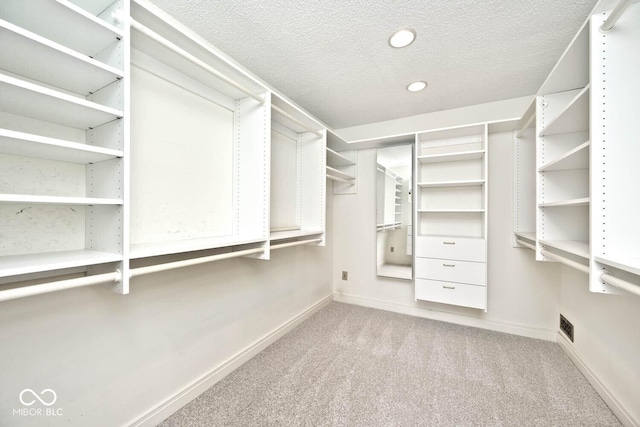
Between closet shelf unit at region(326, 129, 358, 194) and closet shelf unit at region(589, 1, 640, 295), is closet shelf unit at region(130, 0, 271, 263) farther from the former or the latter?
closet shelf unit at region(589, 1, 640, 295)

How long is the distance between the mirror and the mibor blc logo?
280 cm

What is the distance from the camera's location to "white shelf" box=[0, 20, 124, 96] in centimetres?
78

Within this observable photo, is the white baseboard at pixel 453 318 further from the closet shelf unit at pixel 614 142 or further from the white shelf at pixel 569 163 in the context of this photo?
the closet shelf unit at pixel 614 142

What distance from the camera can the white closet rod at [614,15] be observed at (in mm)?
925

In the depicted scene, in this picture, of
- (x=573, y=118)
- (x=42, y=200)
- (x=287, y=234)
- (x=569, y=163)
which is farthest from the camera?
(x=287, y=234)

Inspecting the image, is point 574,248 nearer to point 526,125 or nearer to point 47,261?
point 526,125

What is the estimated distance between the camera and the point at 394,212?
120 inches

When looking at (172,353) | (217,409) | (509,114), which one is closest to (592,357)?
(509,114)

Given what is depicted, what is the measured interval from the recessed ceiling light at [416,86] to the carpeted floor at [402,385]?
235cm

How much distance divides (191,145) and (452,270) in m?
2.56

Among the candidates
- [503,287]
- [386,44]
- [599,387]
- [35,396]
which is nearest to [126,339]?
[35,396]

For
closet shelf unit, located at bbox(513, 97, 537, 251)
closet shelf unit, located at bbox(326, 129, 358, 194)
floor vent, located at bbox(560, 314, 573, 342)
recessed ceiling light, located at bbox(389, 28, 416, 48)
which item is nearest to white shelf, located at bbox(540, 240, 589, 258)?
closet shelf unit, located at bbox(513, 97, 537, 251)

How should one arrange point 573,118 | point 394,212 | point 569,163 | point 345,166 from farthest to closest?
point 345,166 < point 394,212 < point 569,163 < point 573,118

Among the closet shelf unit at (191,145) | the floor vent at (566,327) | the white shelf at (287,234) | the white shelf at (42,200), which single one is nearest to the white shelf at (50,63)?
the closet shelf unit at (191,145)
